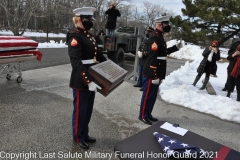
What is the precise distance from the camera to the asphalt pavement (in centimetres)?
294

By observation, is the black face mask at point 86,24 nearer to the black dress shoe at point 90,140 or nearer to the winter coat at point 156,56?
the winter coat at point 156,56

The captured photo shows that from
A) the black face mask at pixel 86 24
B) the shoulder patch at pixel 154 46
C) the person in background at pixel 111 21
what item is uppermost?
the person in background at pixel 111 21

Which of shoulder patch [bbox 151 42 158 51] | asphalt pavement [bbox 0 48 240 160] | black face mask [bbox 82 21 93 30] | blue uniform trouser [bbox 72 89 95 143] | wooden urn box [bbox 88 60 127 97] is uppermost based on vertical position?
black face mask [bbox 82 21 93 30]

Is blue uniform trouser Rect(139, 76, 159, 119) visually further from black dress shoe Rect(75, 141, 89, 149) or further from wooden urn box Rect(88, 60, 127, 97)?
black dress shoe Rect(75, 141, 89, 149)

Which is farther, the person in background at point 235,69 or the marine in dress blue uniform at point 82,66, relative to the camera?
the person in background at point 235,69

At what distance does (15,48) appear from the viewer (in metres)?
5.10

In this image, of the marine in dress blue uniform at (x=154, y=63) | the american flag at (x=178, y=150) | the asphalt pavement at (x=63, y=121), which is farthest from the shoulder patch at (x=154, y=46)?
the american flag at (x=178, y=150)

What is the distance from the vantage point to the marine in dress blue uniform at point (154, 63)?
365 cm

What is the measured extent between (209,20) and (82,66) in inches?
760

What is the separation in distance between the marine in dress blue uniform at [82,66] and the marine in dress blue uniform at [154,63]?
3.48 feet

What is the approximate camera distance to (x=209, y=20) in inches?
760

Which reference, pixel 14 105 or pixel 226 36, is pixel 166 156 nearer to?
pixel 14 105

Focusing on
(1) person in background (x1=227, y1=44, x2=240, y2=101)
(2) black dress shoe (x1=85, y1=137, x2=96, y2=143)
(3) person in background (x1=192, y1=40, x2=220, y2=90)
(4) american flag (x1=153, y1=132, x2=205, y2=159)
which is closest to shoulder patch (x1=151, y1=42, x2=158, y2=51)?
(2) black dress shoe (x1=85, y1=137, x2=96, y2=143)

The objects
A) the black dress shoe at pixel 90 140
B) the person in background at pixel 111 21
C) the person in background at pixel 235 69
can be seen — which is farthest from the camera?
the person in background at pixel 111 21
